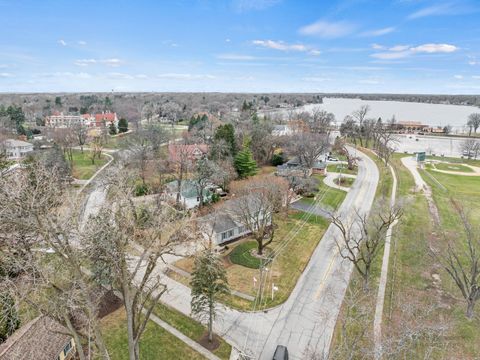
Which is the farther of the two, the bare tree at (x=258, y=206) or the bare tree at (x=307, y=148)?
the bare tree at (x=307, y=148)

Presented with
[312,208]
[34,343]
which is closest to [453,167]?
[312,208]

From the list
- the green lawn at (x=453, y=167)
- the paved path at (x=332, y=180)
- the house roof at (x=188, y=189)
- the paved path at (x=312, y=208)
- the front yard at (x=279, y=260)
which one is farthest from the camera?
the green lawn at (x=453, y=167)

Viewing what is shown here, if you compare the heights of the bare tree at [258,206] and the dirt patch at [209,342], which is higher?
the bare tree at [258,206]

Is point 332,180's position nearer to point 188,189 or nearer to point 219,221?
point 188,189

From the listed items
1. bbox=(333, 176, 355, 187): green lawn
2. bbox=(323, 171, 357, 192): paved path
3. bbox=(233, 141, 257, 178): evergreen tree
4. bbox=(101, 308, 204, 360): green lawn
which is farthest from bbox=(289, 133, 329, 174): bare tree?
bbox=(101, 308, 204, 360): green lawn

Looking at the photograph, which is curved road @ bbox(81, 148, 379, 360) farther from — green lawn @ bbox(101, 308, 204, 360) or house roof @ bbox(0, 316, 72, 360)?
house roof @ bbox(0, 316, 72, 360)

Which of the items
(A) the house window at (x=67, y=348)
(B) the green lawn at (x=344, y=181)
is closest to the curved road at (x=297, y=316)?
(A) the house window at (x=67, y=348)

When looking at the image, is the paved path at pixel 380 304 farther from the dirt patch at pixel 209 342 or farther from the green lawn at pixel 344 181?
the green lawn at pixel 344 181
